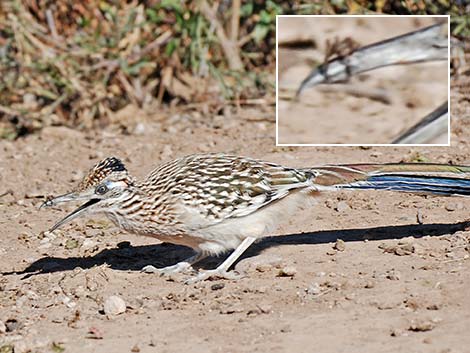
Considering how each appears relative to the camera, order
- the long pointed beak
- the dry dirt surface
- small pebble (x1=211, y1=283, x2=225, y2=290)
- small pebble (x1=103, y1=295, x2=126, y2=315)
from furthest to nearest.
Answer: the long pointed beak, small pebble (x1=211, y1=283, x2=225, y2=290), small pebble (x1=103, y1=295, x2=126, y2=315), the dry dirt surface

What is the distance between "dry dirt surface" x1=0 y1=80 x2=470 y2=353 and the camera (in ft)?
16.2

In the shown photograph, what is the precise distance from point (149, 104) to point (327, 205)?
366 cm

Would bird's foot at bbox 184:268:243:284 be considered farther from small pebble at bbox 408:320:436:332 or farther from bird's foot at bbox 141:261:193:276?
small pebble at bbox 408:320:436:332

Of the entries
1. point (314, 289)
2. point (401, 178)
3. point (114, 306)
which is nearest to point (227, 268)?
point (314, 289)

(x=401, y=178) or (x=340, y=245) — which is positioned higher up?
(x=401, y=178)

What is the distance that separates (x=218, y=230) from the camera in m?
5.92

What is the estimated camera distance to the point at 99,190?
5941 millimetres

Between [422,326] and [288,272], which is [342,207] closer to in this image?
[288,272]

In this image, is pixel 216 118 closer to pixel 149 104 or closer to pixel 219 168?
pixel 149 104

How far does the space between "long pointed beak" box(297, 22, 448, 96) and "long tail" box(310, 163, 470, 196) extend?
2.31m

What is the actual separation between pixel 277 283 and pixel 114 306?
0.89 metres

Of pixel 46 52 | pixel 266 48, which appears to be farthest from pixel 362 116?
pixel 46 52

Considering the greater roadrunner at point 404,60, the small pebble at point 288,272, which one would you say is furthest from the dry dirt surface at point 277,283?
the greater roadrunner at point 404,60

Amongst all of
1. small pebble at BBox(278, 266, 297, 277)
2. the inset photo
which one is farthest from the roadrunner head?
the inset photo
